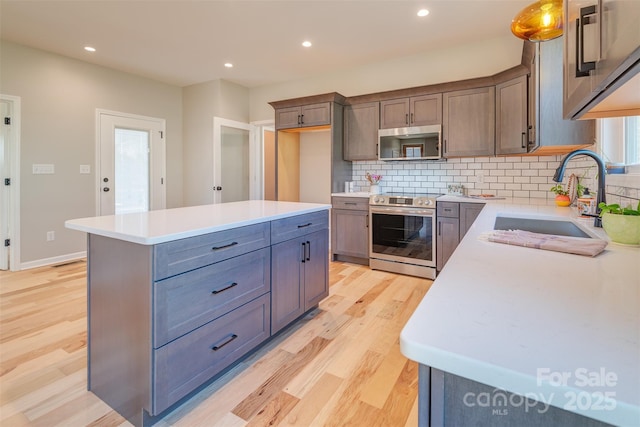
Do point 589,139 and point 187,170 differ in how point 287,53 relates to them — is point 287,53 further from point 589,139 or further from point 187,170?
point 589,139

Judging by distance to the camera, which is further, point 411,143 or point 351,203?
point 351,203

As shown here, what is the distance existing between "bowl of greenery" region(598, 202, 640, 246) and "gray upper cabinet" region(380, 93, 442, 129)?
2765mm

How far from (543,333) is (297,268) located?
75.8 inches

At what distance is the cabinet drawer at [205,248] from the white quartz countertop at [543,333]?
117cm

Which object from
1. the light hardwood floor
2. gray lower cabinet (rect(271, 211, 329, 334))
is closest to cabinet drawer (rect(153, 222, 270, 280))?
gray lower cabinet (rect(271, 211, 329, 334))

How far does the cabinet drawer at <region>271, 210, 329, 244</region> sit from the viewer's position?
83.6 inches

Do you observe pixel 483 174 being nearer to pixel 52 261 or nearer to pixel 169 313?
pixel 169 313

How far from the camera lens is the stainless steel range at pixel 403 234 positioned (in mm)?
3562

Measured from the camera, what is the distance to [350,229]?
163 inches

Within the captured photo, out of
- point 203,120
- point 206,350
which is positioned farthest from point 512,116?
point 203,120

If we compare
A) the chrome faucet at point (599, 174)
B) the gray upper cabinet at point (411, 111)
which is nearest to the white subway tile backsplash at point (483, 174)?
the gray upper cabinet at point (411, 111)

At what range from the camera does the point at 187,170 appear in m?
5.50

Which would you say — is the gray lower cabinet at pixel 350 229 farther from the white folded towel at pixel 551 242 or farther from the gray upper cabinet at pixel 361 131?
the white folded towel at pixel 551 242

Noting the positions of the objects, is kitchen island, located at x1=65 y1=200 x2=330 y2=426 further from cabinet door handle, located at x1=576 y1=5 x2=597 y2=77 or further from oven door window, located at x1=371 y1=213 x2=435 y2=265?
oven door window, located at x1=371 y1=213 x2=435 y2=265
